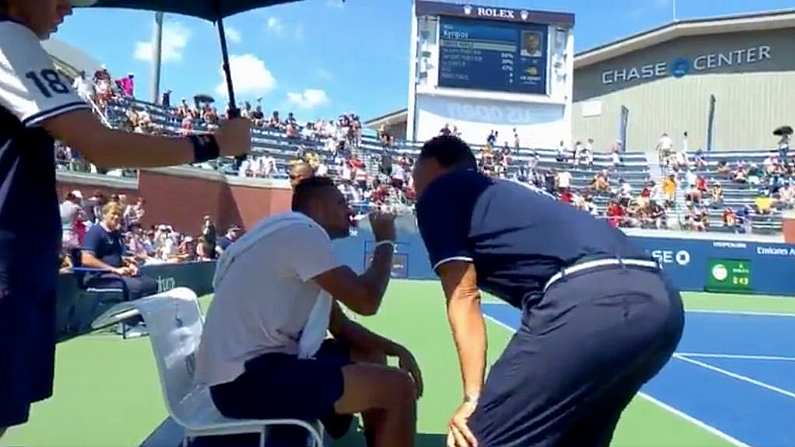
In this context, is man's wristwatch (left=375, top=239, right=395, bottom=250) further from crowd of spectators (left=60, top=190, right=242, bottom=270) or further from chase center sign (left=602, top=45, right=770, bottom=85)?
chase center sign (left=602, top=45, right=770, bottom=85)

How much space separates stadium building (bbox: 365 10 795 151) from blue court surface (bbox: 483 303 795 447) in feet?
90.4

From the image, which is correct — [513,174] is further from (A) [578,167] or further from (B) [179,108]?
(B) [179,108]

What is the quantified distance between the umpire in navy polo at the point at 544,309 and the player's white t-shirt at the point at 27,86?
107 cm

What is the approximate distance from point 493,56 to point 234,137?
117 ft

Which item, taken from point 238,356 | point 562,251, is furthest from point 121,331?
point 562,251

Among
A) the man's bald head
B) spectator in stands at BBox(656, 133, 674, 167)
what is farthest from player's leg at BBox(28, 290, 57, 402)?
spectator in stands at BBox(656, 133, 674, 167)

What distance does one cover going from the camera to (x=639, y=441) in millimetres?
5672

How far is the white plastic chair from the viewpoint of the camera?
334 centimetres

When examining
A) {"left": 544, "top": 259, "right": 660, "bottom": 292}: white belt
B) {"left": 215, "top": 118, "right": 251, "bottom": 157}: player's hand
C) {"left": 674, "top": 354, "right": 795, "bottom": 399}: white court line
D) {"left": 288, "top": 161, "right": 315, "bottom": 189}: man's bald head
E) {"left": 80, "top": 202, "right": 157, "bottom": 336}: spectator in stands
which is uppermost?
{"left": 215, "top": 118, "right": 251, "bottom": 157}: player's hand

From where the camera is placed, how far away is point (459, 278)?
8.59 ft

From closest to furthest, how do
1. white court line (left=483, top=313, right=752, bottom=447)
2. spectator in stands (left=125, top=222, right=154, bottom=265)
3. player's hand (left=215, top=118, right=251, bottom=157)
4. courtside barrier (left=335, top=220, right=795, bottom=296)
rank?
1. player's hand (left=215, top=118, right=251, bottom=157)
2. white court line (left=483, top=313, right=752, bottom=447)
3. spectator in stands (left=125, top=222, right=154, bottom=265)
4. courtside barrier (left=335, top=220, right=795, bottom=296)

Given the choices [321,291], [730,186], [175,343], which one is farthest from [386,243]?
[730,186]

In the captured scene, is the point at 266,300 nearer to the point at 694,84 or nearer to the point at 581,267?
the point at 581,267

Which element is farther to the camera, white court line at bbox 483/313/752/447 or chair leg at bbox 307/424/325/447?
white court line at bbox 483/313/752/447
